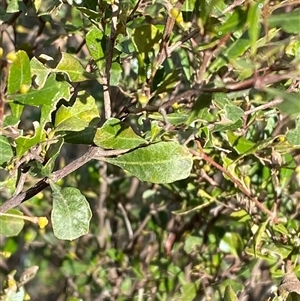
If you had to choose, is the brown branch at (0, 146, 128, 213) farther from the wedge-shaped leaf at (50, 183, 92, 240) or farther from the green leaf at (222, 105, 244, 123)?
the green leaf at (222, 105, 244, 123)

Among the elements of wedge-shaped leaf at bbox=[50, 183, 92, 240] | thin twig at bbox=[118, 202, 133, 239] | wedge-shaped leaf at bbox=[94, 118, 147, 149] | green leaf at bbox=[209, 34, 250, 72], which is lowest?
thin twig at bbox=[118, 202, 133, 239]

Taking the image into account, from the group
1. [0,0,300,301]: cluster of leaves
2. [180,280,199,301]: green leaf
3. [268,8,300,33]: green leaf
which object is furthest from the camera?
[180,280,199,301]: green leaf

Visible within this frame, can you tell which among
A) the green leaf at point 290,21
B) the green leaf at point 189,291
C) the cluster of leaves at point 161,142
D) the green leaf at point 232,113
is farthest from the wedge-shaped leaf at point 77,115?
the green leaf at point 189,291

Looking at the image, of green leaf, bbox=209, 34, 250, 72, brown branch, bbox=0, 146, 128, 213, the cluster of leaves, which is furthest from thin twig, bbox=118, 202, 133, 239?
green leaf, bbox=209, 34, 250, 72

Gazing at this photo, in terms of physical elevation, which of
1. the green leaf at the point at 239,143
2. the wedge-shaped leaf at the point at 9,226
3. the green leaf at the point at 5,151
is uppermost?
the green leaf at the point at 5,151

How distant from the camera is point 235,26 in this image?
60cm

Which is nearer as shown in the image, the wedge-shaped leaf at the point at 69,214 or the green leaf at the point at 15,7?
the wedge-shaped leaf at the point at 69,214

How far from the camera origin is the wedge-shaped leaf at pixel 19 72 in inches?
29.1

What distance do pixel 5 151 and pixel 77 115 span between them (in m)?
0.10

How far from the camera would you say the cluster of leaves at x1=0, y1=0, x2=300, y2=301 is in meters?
0.69

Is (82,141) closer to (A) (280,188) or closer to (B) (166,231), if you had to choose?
(A) (280,188)

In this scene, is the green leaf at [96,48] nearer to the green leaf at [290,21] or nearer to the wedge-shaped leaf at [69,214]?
the wedge-shaped leaf at [69,214]

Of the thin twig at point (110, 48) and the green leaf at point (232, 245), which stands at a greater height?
the thin twig at point (110, 48)

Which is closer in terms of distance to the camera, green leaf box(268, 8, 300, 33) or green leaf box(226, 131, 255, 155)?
green leaf box(268, 8, 300, 33)
